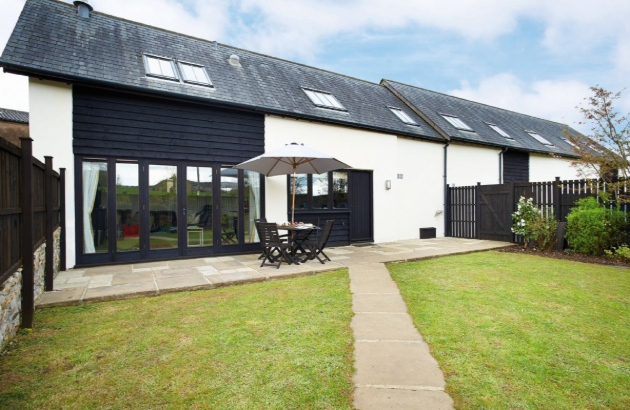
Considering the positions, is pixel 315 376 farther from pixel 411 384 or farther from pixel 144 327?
pixel 144 327

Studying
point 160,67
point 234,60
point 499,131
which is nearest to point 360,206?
point 234,60

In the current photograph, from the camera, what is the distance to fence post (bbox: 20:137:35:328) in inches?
128

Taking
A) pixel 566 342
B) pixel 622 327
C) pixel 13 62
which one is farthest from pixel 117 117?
pixel 622 327

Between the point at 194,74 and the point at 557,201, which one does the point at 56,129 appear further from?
the point at 557,201

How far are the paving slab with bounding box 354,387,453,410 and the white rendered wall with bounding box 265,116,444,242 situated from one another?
21.1ft

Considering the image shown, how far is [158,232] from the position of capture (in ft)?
22.6

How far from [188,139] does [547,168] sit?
1578 centimetres

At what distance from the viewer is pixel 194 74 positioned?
789 centimetres

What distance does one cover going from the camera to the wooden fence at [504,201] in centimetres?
833

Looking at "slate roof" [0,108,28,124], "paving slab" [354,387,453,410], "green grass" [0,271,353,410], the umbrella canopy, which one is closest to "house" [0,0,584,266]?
the umbrella canopy

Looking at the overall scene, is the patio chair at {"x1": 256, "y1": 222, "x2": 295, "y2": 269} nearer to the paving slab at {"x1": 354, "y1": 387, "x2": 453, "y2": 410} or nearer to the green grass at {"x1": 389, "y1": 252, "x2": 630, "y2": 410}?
the green grass at {"x1": 389, "y1": 252, "x2": 630, "y2": 410}

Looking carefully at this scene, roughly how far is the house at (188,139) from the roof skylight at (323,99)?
0.06m

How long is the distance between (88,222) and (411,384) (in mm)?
6465

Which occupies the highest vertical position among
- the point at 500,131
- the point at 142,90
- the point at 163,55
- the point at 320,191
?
the point at 163,55
